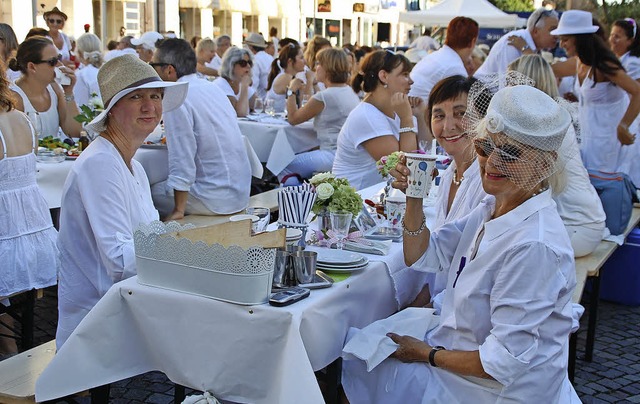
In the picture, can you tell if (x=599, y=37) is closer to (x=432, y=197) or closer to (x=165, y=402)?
(x=432, y=197)

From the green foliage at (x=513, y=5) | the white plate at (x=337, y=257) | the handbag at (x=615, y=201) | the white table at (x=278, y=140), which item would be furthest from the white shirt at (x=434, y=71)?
the green foliage at (x=513, y=5)

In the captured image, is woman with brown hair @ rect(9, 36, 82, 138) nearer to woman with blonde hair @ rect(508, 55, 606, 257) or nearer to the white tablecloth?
the white tablecloth

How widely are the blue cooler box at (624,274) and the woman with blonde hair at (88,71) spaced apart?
5.80 metres

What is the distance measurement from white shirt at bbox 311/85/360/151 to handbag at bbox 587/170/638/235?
9.90 ft

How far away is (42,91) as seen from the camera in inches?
237

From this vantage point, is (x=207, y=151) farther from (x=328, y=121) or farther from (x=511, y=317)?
(x=511, y=317)

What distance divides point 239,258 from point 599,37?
4876 mm

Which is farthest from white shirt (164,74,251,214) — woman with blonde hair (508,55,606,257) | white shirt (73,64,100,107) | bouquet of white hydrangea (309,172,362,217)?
white shirt (73,64,100,107)

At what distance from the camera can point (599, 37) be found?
19.9 feet

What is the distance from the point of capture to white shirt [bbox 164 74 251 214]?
5152mm

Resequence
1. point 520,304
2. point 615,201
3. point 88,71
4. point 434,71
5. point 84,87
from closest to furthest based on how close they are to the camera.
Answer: point 520,304 < point 615,201 < point 434,71 < point 84,87 < point 88,71

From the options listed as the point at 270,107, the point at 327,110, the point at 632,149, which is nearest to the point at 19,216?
the point at 327,110

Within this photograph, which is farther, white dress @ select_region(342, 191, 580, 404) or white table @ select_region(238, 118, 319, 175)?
white table @ select_region(238, 118, 319, 175)

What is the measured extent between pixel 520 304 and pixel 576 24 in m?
4.68
